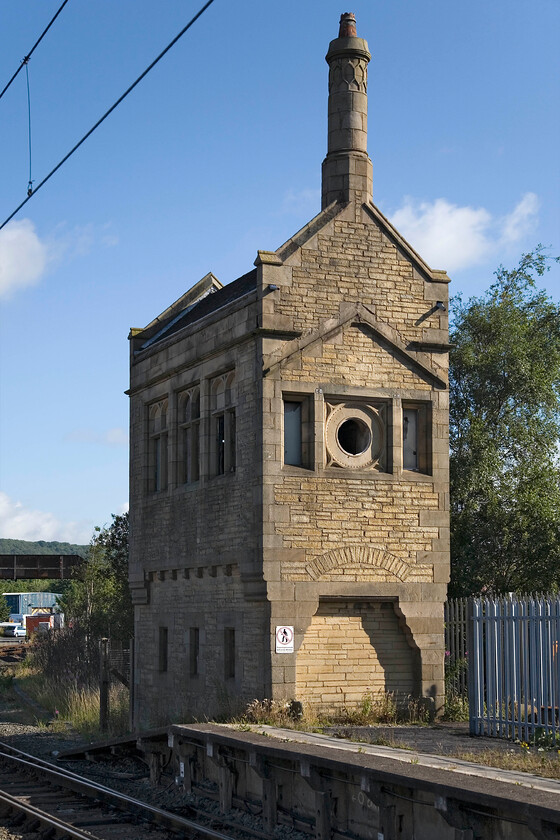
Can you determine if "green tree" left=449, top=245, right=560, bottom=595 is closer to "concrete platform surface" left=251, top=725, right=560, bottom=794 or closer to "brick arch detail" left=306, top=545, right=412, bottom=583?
"brick arch detail" left=306, top=545, right=412, bottom=583

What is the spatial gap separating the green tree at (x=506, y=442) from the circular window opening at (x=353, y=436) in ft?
29.4

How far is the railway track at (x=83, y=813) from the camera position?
15.0 m

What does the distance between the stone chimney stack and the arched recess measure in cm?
788

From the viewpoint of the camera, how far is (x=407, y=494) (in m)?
21.8

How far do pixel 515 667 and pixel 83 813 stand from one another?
6.57 m

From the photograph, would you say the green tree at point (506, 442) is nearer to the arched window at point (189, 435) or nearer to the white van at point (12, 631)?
the arched window at point (189, 435)

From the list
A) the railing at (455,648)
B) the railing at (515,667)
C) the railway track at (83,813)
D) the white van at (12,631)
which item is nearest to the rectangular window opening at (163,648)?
the railway track at (83,813)

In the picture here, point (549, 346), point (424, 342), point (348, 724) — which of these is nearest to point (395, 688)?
point (348, 724)

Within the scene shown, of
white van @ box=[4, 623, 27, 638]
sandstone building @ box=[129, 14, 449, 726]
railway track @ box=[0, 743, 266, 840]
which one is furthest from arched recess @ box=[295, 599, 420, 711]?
white van @ box=[4, 623, 27, 638]

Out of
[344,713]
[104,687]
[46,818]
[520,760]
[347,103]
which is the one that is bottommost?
[46,818]

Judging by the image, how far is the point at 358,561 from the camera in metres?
21.2

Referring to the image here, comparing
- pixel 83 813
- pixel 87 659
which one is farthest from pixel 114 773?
pixel 87 659

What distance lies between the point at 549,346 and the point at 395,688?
597 inches

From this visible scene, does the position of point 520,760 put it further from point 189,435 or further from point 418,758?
point 189,435
